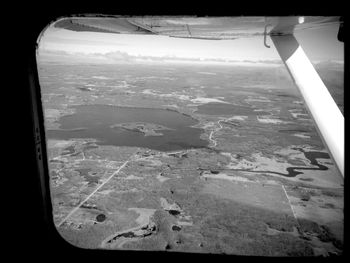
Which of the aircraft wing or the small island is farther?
the small island

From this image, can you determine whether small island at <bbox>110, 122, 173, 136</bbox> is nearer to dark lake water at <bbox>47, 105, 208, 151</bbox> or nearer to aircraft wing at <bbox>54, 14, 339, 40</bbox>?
Result: dark lake water at <bbox>47, 105, 208, 151</bbox>

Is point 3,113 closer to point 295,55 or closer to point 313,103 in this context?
point 313,103

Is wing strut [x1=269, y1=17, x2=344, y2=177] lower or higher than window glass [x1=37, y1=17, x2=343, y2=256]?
higher

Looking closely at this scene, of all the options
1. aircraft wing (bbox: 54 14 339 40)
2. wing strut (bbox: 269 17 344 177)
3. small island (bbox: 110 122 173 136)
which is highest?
aircraft wing (bbox: 54 14 339 40)

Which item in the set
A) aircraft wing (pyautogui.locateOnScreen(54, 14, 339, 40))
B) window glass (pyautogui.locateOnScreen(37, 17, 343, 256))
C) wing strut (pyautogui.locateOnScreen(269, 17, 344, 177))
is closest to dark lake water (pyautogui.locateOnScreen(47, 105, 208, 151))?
window glass (pyautogui.locateOnScreen(37, 17, 343, 256))

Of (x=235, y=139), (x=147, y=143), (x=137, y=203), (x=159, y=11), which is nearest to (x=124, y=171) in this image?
(x=137, y=203)

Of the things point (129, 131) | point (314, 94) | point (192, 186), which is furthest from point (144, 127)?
point (314, 94)

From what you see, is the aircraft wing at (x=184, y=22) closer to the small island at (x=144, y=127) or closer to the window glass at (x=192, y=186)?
the window glass at (x=192, y=186)
